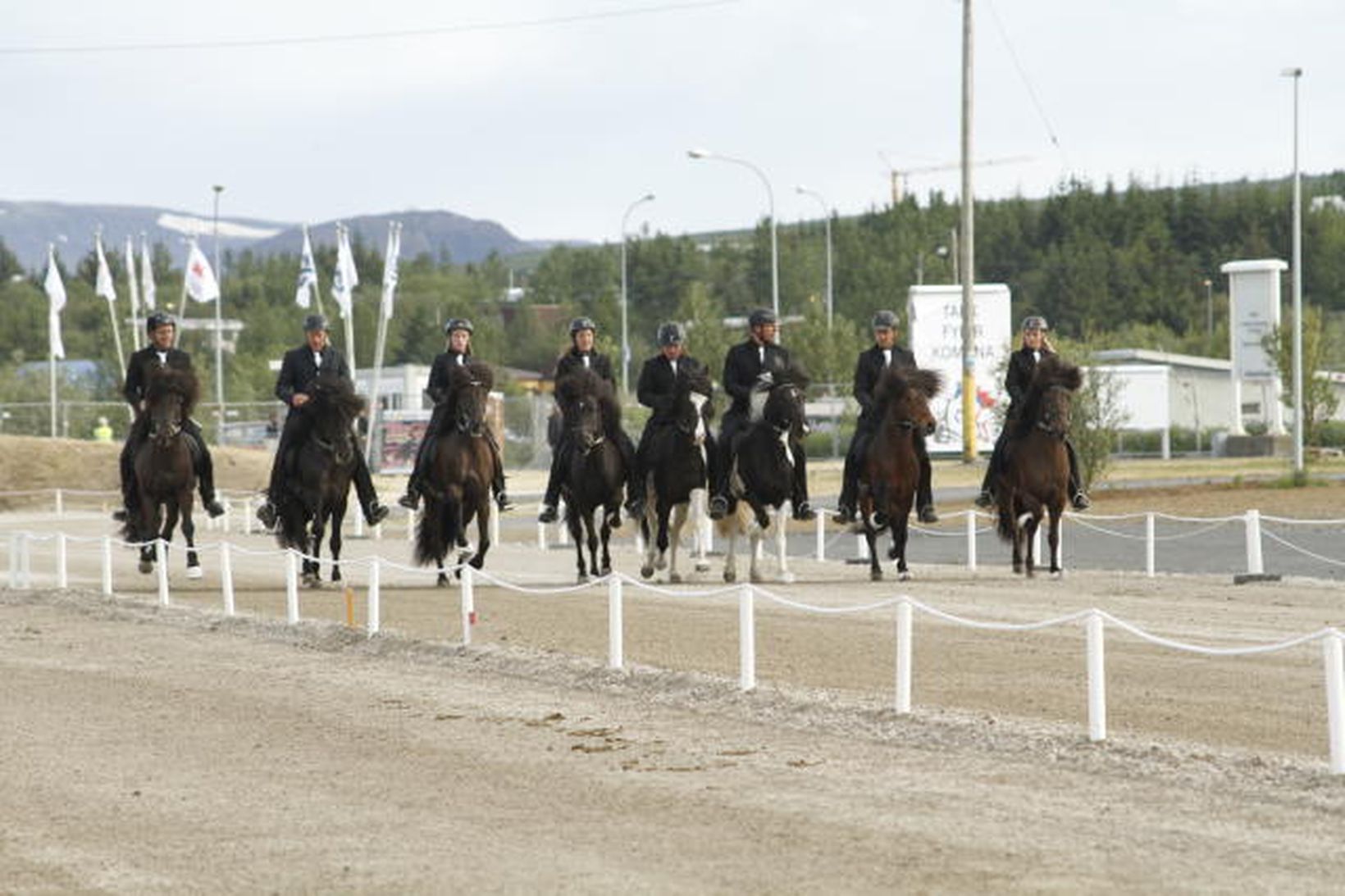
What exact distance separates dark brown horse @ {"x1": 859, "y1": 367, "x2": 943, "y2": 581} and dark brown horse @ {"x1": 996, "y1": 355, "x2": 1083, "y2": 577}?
3.95 feet

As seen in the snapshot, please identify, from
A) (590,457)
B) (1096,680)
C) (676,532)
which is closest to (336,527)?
(590,457)

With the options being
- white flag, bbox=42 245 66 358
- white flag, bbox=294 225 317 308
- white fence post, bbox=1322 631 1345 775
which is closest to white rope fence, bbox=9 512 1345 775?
white fence post, bbox=1322 631 1345 775

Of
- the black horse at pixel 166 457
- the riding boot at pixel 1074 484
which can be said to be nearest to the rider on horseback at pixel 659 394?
the riding boot at pixel 1074 484

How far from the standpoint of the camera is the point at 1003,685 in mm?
17359

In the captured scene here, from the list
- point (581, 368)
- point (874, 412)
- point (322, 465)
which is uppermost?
point (581, 368)

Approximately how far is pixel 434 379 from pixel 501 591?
2.46 meters

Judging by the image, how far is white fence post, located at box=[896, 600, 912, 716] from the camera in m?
15.5

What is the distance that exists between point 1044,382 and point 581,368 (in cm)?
507

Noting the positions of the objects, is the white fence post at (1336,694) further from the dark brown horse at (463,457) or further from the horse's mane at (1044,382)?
the dark brown horse at (463,457)

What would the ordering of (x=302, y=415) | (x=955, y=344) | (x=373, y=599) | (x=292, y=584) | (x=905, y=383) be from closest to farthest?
(x=373, y=599), (x=292, y=584), (x=905, y=383), (x=302, y=415), (x=955, y=344)

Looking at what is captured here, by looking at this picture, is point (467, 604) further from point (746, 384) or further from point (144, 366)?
point (144, 366)

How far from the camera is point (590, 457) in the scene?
86.1 ft

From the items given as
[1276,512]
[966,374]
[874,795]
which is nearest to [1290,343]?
[966,374]

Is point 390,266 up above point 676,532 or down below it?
above
